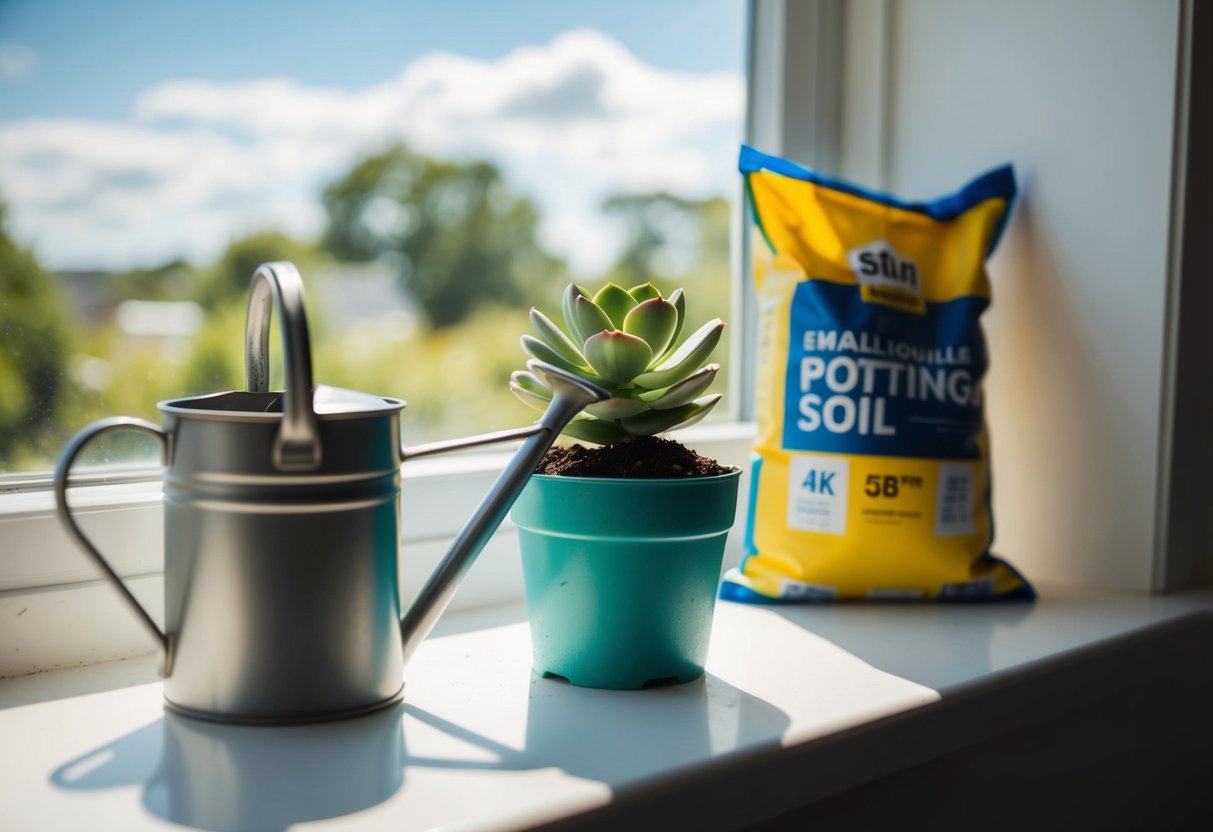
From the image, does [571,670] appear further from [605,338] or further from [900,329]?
[900,329]

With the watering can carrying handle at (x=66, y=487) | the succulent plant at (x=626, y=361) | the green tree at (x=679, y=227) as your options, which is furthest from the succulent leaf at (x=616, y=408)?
the watering can carrying handle at (x=66, y=487)

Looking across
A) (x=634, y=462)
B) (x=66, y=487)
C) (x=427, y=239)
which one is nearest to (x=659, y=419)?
(x=634, y=462)

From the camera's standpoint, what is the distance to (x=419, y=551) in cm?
89

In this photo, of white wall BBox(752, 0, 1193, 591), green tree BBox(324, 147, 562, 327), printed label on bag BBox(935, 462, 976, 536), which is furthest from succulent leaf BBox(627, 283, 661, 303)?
green tree BBox(324, 147, 562, 327)

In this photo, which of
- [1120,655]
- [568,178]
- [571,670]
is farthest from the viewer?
[568,178]

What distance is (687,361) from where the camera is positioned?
679 mm

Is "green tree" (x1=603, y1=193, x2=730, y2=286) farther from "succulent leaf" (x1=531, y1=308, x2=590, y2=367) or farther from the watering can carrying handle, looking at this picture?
the watering can carrying handle

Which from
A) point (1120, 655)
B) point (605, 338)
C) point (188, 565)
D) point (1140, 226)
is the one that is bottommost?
point (1120, 655)

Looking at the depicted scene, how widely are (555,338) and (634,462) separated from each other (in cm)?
10

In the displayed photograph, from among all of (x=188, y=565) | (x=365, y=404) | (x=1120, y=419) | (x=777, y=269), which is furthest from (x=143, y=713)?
(x=1120, y=419)

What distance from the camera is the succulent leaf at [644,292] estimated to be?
0.73 metres

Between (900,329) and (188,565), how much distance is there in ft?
2.13

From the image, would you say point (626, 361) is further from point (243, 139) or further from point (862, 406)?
point (243, 139)

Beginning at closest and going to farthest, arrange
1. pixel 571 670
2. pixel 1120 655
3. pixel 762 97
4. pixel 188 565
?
pixel 188 565 < pixel 571 670 < pixel 1120 655 < pixel 762 97
